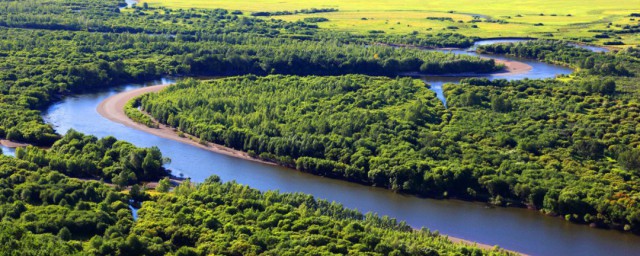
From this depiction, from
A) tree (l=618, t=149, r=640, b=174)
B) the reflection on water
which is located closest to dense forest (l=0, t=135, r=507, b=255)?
tree (l=618, t=149, r=640, b=174)

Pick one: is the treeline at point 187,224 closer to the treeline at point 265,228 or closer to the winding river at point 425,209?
the treeline at point 265,228

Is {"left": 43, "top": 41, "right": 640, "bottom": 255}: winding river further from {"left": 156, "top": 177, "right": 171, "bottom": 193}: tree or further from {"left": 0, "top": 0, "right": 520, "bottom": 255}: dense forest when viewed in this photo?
{"left": 156, "top": 177, "right": 171, "bottom": 193}: tree

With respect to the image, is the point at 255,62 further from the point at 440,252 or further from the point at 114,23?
the point at 440,252

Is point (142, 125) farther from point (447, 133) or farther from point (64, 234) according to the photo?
point (64, 234)

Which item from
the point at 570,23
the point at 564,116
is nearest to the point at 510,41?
the point at 570,23

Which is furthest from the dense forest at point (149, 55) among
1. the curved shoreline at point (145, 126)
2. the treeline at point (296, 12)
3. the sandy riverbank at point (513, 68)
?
the treeline at point (296, 12)

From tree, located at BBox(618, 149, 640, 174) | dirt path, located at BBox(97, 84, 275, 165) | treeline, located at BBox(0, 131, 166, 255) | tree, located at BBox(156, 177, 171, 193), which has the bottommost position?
dirt path, located at BBox(97, 84, 275, 165)
